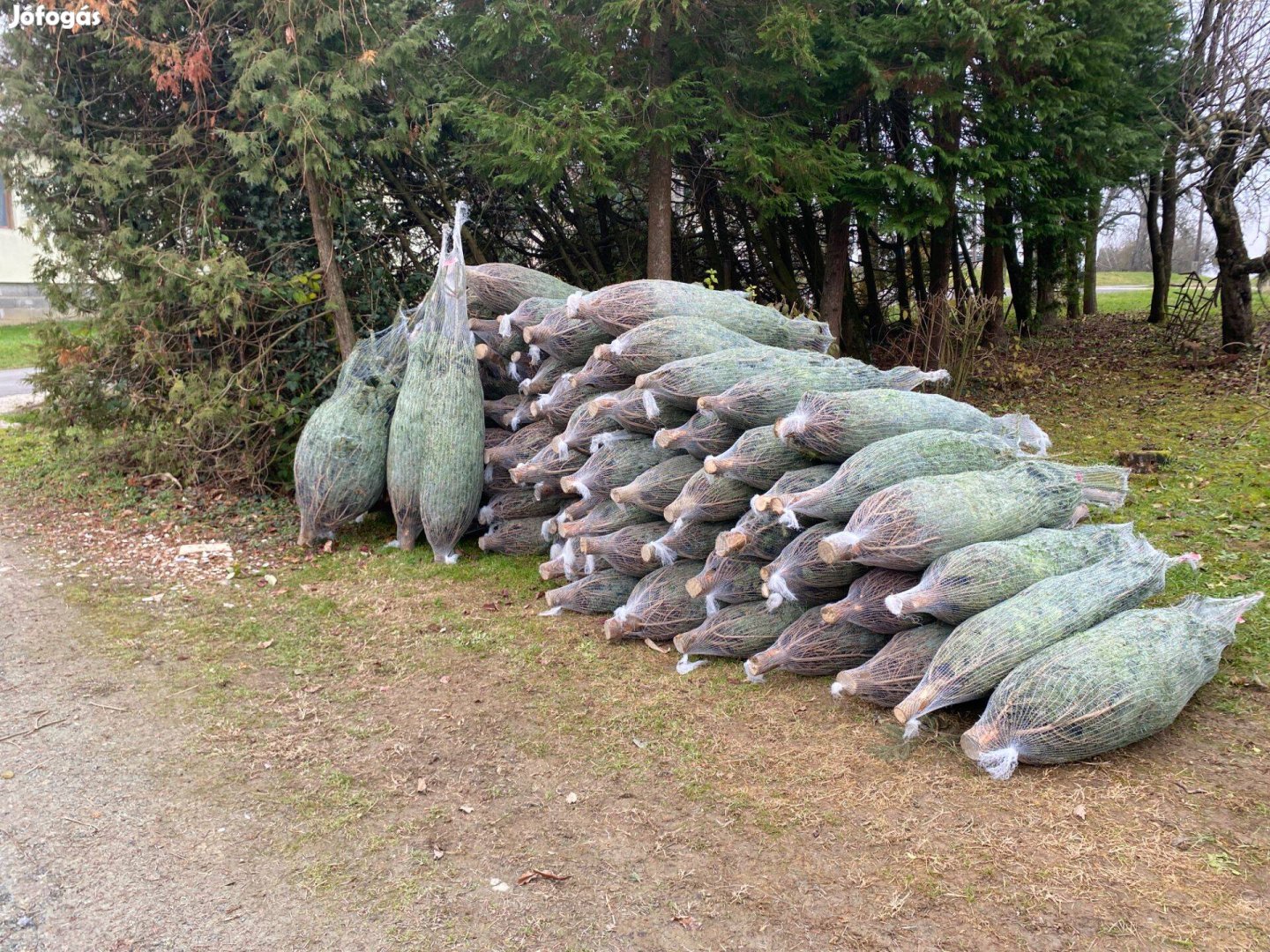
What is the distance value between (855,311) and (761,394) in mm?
7509

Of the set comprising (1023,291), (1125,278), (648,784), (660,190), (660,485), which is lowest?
(648,784)

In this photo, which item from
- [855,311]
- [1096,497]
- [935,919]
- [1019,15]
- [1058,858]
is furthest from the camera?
[855,311]

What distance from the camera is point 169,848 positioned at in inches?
115

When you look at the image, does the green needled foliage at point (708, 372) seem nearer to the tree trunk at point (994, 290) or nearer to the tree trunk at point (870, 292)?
the tree trunk at point (870, 292)

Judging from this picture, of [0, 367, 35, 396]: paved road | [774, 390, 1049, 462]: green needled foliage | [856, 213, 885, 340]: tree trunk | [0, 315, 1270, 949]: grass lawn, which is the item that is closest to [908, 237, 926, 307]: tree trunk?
[856, 213, 885, 340]: tree trunk

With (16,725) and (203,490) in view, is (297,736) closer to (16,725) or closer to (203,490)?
(16,725)

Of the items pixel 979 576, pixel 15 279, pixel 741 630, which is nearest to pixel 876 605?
pixel 979 576

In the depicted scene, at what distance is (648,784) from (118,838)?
174cm

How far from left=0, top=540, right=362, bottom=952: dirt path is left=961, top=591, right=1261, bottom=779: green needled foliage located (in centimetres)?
Result: 215

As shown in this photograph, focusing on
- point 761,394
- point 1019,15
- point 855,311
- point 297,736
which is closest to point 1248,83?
point 1019,15

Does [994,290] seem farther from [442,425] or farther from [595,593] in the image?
[595,593]

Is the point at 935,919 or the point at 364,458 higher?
the point at 364,458

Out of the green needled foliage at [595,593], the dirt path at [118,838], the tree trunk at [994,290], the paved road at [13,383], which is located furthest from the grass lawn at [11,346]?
the tree trunk at [994,290]

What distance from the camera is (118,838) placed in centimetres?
297
